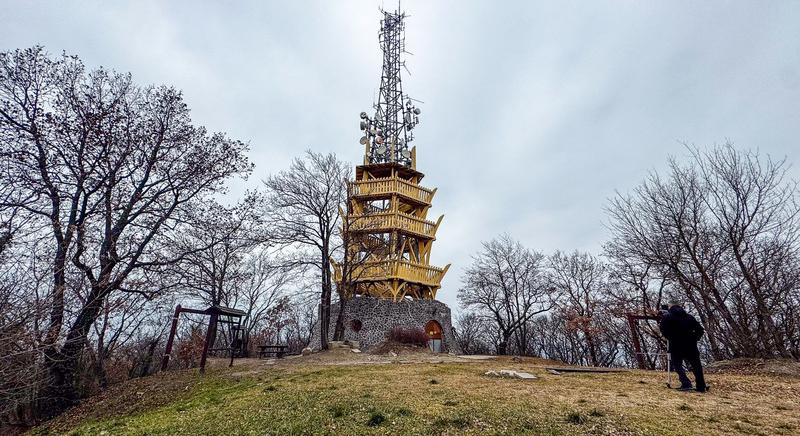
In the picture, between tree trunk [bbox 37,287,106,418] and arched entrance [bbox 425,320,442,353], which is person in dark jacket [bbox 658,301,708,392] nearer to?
tree trunk [bbox 37,287,106,418]

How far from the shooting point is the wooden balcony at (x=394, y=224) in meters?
19.5

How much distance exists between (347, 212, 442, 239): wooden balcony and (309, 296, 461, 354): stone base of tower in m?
3.62

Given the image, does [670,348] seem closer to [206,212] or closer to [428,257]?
[206,212]

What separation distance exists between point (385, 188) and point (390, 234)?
2723 millimetres

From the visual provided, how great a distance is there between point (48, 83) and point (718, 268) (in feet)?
63.5

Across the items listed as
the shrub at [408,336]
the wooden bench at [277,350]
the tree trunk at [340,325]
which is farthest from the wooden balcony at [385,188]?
the wooden bench at [277,350]

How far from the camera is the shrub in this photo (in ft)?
61.0

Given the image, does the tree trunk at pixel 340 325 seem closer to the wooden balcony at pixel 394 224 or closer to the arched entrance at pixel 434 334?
the wooden balcony at pixel 394 224

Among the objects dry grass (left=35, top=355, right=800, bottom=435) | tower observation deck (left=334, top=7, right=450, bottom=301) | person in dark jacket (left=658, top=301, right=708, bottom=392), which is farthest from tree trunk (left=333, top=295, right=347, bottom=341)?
person in dark jacket (left=658, top=301, right=708, bottom=392)

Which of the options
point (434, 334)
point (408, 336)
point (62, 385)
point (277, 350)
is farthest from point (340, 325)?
point (62, 385)

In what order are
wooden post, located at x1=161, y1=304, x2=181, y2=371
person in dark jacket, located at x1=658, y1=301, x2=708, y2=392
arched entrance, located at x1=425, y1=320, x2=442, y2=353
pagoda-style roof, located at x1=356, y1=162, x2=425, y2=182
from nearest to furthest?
1. person in dark jacket, located at x1=658, y1=301, x2=708, y2=392
2. wooden post, located at x1=161, y1=304, x2=181, y2=371
3. arched entrance, located at x1=425, y1=320, x2=442, y2=353
4. pagoda-style roof, located at x1=356, y1=162, x2=425, y2=182

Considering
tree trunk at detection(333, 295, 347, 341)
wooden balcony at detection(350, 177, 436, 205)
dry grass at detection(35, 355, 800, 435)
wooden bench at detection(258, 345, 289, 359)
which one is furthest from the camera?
wooden balcony at detection(350, 177, 436, 205)

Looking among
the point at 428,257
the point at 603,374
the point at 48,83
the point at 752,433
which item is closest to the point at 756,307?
the point at 603,374

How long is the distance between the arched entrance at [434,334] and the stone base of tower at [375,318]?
11.2 inches
